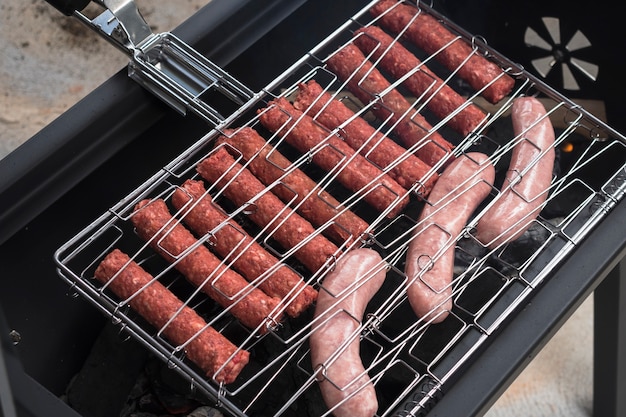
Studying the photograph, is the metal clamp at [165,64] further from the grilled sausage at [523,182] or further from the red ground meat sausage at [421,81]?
the grilled sausage at [523,182]

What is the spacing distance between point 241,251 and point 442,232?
485 mm

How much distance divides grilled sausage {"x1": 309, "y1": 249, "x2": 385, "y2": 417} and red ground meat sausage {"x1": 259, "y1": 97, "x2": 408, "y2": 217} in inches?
7.3

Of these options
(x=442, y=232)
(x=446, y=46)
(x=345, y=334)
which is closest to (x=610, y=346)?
(x=442, y=232)

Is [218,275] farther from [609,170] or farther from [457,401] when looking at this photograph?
[609,170]

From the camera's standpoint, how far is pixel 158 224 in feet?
7.06

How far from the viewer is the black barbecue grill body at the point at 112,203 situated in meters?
2.00

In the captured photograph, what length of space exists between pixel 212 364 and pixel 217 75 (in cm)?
76

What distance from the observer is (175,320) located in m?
2.05

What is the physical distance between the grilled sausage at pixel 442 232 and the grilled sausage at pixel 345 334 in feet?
0.33

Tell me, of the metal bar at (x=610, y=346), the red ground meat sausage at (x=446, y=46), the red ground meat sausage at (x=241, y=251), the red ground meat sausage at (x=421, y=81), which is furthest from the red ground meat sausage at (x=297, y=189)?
the metal bar at (x=610, y=346)

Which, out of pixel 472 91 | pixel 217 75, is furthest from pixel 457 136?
pixel 217 75

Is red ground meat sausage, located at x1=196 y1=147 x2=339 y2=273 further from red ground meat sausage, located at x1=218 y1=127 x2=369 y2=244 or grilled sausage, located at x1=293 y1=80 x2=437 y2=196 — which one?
grilled sausage, located at x1=293 y1=80 x2=437 y2=196

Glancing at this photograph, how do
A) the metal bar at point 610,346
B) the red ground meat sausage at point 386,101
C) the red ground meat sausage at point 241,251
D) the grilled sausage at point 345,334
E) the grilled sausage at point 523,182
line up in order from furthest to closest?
the metal bar at point 610,346 < the red ground meat sausage at point 386,101 < the grilled sausage at point 523,182 < the red ground meat sausage at point 241,251 < the grilled sausage at point 345,334

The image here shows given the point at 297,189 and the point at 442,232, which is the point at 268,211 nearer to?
the point at 297,189
